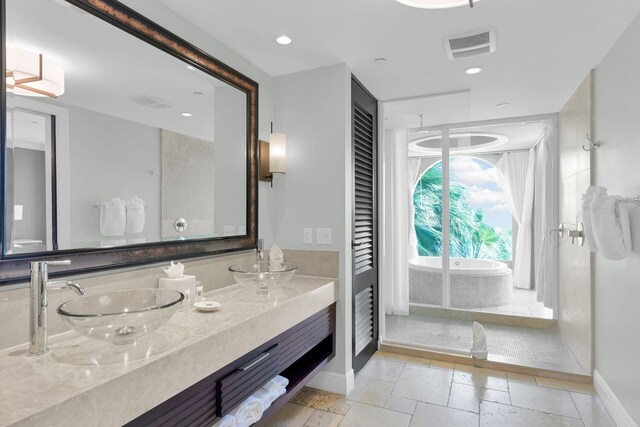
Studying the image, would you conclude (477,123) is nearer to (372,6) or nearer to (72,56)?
(372,6)

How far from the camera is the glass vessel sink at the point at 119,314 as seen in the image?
1.16 meters

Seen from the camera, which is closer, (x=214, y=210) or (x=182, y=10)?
(x=182, y=10)

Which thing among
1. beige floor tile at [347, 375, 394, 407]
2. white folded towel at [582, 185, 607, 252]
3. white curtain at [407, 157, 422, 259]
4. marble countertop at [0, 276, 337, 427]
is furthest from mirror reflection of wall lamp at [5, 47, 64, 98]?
white curtain at [407, 157, 422, 259]

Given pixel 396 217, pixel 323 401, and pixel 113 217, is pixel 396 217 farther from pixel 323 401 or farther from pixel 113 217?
pixel 113 217

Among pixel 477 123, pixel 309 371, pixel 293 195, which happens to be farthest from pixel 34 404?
pixel 477 123

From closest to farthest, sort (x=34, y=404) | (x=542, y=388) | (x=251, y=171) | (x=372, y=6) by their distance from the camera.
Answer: (x=34, y=404)
(x=372, y=6)
(x=251, y=171)
(x=542, y=388)

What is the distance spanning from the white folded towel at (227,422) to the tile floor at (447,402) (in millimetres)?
762

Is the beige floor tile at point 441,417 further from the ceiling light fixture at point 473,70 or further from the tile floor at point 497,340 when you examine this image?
the ceiling light fixture at point 473,70

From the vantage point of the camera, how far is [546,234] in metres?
3.67

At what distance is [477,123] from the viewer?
3787 millimetres

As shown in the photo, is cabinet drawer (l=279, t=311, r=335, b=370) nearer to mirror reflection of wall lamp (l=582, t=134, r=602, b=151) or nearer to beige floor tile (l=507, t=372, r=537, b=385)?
beige floor tile (l=507, t=372, r=537, b=385)

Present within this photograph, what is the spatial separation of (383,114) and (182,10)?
205 centimetres

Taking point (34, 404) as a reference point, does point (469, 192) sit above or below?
above

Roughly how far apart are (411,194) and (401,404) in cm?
197
